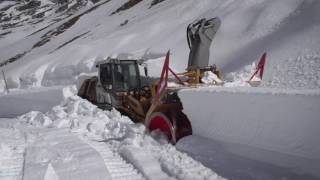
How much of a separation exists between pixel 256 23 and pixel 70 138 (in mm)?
10609

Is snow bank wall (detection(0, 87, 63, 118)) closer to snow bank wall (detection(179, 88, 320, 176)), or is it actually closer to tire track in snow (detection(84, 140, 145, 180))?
tire track in snow (detection(84, 140, 145, 180))

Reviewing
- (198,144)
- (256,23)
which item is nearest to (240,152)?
(198,144)

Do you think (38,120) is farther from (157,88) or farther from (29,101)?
(29,101)

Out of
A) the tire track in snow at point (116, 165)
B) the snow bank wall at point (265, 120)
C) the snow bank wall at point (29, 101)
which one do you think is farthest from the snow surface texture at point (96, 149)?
the snow bank wall at point (29, 101)

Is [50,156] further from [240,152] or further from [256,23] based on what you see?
[256,23]

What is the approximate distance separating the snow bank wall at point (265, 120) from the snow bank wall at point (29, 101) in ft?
19.7

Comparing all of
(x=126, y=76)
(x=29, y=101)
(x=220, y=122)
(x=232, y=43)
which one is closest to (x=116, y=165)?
(x=220, y=122)

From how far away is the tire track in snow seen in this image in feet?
15.1

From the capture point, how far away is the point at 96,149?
19.2 feet

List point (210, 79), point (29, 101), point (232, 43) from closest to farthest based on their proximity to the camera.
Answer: point (210, 79)
point (29, 101)
point (232, 43)

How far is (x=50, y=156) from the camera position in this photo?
550 centimetres

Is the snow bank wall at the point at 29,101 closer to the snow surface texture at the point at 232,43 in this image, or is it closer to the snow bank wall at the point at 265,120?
the snow surface texture at the point at 232,43

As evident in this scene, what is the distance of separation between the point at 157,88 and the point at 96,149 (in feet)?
5.71

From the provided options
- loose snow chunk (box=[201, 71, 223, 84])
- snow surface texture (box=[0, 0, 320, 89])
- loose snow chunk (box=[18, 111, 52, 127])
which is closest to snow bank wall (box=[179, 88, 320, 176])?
loose snow chunk (box=[201, 71, 223, 84])
